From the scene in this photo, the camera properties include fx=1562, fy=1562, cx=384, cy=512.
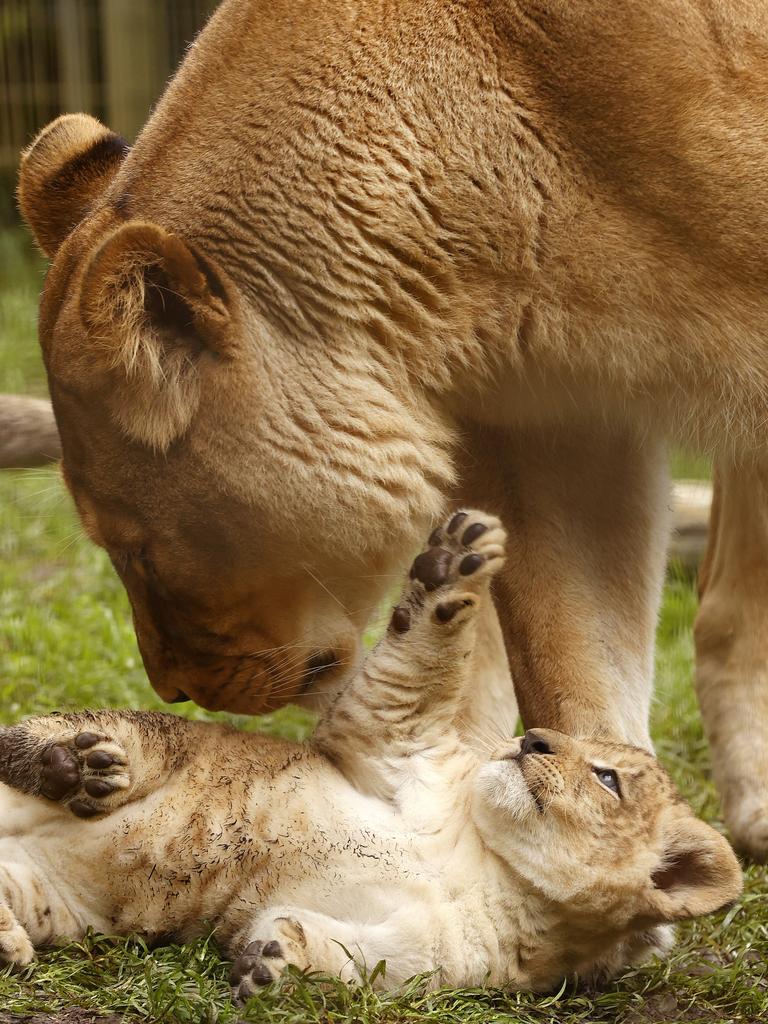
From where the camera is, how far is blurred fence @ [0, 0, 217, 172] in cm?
1012

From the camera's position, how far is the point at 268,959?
243 centimetres

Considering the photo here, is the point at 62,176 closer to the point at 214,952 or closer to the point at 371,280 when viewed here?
the point at 371,280

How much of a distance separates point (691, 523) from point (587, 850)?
10.5ft

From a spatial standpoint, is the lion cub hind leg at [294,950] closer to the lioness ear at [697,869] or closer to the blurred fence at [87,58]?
the lioness ear at [697,869]

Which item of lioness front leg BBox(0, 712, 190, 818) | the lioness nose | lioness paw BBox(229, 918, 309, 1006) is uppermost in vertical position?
the lioness nose

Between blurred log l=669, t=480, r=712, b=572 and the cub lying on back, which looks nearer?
the cub lying on back

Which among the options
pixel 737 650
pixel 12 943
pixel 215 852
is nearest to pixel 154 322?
pixel 215 852

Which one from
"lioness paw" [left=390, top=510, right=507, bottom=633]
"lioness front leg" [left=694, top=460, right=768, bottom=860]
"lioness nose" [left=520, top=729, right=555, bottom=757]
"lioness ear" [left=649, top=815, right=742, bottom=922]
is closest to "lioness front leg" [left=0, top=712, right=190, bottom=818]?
"lioness paw" [left=390, top=510, right=507, bottom=633]

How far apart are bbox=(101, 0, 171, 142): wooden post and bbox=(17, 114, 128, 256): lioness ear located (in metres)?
7.04

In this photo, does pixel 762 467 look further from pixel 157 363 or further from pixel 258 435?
pixel 157 363

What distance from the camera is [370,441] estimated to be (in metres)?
2.87

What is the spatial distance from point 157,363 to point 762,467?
127 cm

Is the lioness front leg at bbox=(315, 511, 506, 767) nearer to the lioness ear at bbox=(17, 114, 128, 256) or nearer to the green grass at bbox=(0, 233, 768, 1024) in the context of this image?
the green grass at bbox=(0, 233, 768, 1024)

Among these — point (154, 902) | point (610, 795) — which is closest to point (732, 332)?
point (610, 795)
